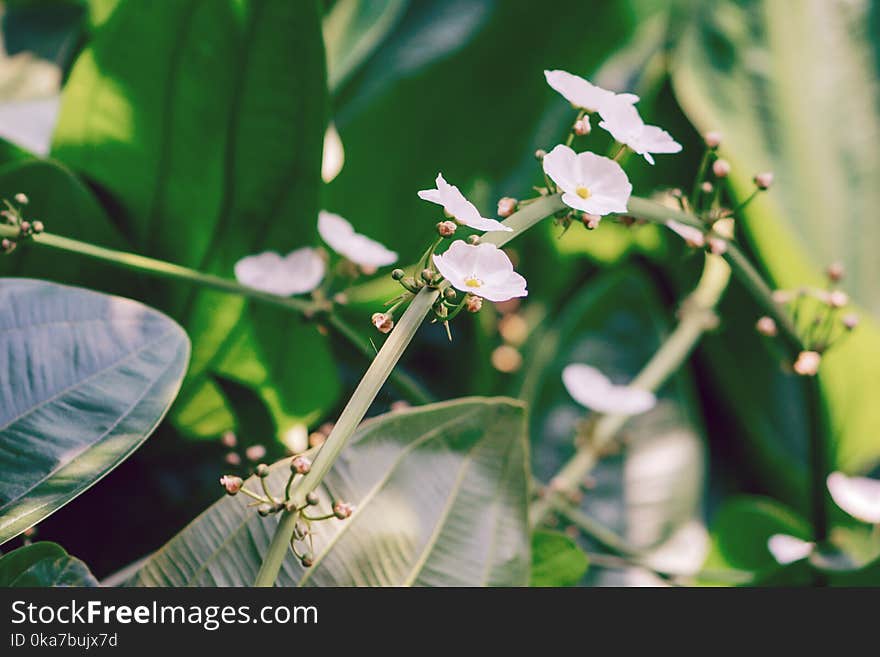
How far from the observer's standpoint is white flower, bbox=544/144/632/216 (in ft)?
0.72

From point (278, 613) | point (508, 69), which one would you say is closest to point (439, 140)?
point (508, 69)

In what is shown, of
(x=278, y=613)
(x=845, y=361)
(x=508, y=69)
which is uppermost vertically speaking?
(x=508, y=69)

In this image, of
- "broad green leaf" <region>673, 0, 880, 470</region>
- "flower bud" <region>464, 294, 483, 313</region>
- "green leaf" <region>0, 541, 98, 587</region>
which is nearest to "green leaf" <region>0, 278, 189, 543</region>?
"green leaf" <region>0, 541, 98, 587</region>

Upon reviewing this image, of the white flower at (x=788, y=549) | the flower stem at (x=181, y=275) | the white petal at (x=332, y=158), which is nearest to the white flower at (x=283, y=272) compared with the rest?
the flower stem at (x=181, y=275)

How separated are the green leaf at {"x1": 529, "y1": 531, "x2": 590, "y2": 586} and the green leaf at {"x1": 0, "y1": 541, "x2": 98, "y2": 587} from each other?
0.15 metres

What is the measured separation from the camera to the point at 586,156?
0.23 metres

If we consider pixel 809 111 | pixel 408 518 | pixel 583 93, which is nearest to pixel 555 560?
pixel 408 518

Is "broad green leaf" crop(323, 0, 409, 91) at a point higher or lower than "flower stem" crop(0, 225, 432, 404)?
higher

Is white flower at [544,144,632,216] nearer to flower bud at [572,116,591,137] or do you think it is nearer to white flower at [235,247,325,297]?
flower bud at [572,116,591,137]

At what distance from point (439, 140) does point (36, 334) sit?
260 mm

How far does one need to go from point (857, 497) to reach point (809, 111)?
0.75 feet

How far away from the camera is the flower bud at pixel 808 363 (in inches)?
11.4

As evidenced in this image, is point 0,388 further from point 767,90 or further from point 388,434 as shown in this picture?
point 767,90

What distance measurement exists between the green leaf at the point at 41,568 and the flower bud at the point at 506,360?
258mm
